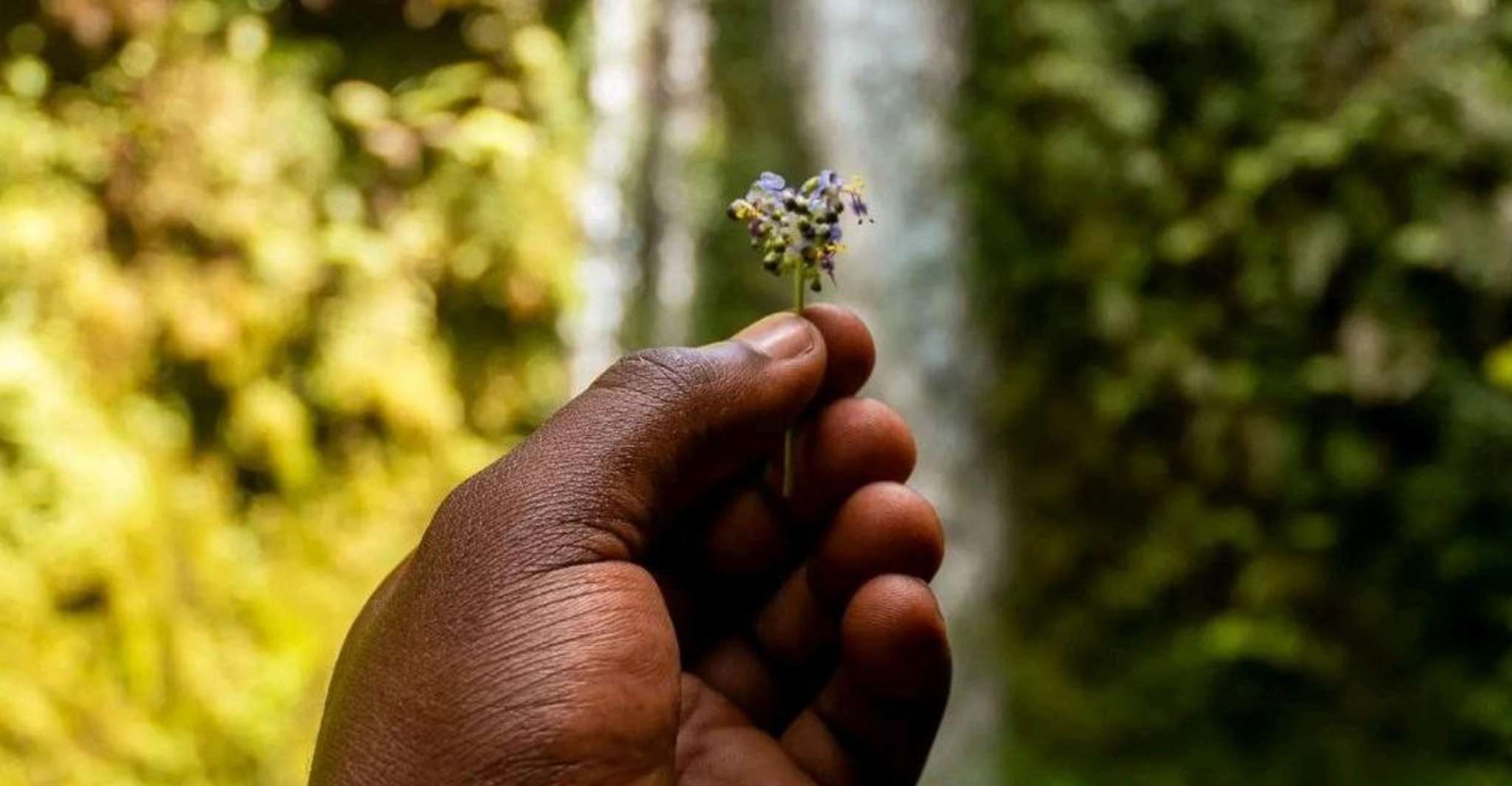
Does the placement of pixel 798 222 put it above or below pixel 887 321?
above

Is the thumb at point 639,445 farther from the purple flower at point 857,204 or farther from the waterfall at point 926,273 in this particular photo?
the waterfall at point 926,273

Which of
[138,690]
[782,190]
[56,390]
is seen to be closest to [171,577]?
[138,690]

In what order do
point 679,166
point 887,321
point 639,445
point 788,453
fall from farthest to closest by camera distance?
point 679,166 → point 887,321 → point 788,453 → point 639,445

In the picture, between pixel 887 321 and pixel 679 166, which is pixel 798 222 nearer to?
pixel 887 321

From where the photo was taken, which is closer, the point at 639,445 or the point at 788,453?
the point at 639,445

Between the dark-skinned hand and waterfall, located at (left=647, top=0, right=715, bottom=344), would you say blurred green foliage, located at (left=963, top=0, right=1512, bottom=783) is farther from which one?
the dark-skinned hand

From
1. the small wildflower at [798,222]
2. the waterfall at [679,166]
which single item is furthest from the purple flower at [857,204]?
the waterfall at [679,166]

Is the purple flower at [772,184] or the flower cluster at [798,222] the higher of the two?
the purple flower at [772,184]

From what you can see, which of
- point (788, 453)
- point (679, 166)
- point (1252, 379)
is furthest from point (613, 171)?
point (788, 453)
